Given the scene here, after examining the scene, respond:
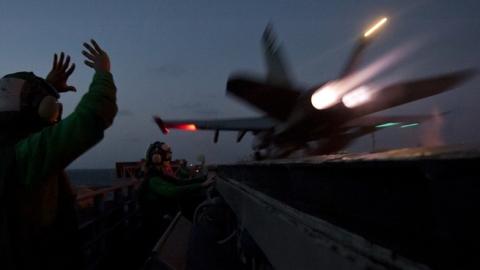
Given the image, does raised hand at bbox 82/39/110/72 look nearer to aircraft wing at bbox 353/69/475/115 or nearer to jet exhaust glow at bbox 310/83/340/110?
jet exhaust glow at bbox 310/83/340/110

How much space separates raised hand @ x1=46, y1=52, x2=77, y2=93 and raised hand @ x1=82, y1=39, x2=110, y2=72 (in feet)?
2.83

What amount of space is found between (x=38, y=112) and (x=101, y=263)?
5.01 metres

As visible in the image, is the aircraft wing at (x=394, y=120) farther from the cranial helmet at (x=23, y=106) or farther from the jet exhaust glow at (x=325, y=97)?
the cranial helmet at (x=23, y=106)

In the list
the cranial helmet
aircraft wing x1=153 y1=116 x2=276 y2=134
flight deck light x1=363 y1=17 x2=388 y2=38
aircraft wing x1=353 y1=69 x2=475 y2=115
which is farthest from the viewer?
aircraft wing x1=153 y1=116 x2=276 y2=134

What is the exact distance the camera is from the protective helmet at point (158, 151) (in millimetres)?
7887

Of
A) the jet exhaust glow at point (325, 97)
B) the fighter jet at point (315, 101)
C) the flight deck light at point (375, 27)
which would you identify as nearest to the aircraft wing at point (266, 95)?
the fighter jet at point (315, 101)

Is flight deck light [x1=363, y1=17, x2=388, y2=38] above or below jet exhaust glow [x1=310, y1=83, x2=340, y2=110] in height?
above

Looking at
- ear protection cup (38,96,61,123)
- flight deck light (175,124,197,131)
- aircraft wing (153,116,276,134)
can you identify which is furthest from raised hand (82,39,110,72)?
flight deck light (175,124,197,131)

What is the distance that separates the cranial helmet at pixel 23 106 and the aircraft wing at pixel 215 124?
6.47 m

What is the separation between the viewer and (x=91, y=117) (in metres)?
1.84

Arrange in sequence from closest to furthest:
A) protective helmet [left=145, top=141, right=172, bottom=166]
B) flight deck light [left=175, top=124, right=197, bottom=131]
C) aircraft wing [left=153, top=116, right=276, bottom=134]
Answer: protective helmet [left=145, top=141, right=172, bottom=166]
aircraft wing [left=153, top=116, right=276, bottom=134]
flight deck light [left=175, top=124, right=197, bottom=131]

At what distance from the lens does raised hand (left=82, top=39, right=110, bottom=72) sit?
7.00 ft

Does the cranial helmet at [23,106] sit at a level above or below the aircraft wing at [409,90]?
below

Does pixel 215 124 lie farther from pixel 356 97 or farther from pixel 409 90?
pixel 409 90
